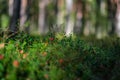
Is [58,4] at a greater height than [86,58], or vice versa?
[58,4]

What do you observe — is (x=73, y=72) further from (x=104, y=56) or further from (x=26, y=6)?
(x=26, y=6)

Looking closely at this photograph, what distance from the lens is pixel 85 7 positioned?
44938 millimetres

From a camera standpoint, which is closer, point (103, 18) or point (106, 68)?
point (106, 68)

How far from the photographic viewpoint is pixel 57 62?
6.99m

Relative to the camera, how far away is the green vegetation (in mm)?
6000

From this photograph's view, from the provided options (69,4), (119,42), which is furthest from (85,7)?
(119,42)

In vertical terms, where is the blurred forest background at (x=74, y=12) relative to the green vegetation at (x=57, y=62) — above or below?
above

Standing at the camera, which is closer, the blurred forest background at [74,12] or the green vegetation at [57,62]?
the green vegetation at [57,62]

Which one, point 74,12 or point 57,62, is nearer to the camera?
point 57,62

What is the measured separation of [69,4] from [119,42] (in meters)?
16.2

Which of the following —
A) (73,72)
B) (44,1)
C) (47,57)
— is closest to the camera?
(73,72)

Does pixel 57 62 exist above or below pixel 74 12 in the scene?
below

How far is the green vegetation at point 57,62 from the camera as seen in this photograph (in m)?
6.00

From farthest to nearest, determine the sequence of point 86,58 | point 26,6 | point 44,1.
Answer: point 44,1 → point 26,6 → point 86,58
